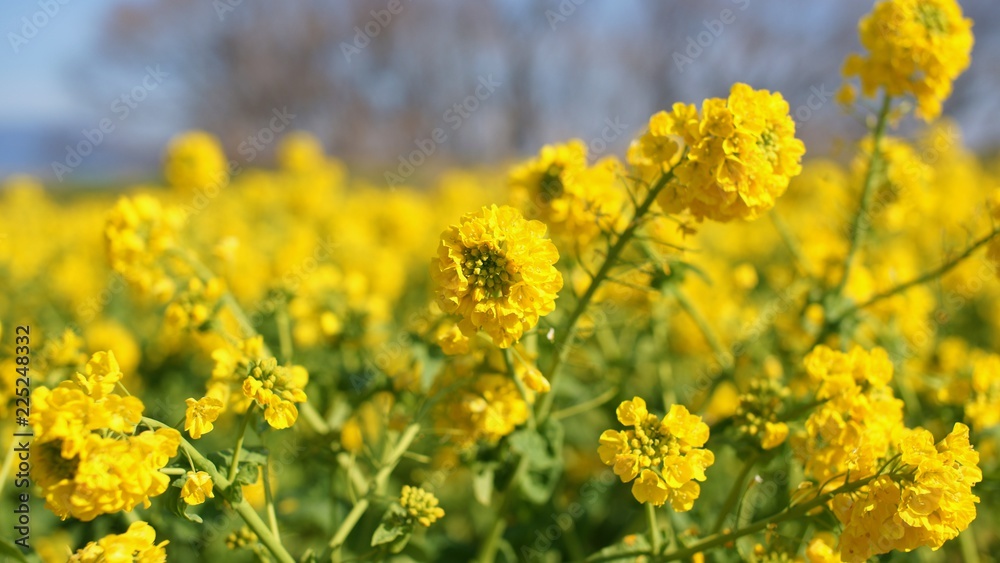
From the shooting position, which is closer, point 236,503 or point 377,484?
point 236,503

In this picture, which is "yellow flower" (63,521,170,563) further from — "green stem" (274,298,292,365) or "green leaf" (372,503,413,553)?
"green stem" (274,298,292,365)

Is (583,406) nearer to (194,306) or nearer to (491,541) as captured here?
(491,541)

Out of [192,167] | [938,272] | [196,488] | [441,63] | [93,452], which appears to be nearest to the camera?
[93,452]

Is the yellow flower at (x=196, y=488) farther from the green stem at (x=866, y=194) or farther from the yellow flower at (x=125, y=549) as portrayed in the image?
the green stem at (x=866, y=194)

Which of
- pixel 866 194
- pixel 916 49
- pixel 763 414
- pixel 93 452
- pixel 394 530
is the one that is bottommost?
pixel 394 530

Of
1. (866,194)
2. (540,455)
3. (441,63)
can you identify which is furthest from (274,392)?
(441,63)

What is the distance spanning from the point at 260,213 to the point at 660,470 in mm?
6837

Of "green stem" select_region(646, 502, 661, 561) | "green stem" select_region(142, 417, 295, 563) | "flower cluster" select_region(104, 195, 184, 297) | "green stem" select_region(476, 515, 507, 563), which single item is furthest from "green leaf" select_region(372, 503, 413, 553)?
"flower cluster" select_region(104, 195, 184, 297)

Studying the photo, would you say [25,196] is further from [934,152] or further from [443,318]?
[934,152]

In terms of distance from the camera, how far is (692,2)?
1898cm

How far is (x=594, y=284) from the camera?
175 cm

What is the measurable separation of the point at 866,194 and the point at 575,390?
3.89 ft

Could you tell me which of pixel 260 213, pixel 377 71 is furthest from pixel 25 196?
pixel 377 71

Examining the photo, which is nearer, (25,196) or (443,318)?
(443,318)
